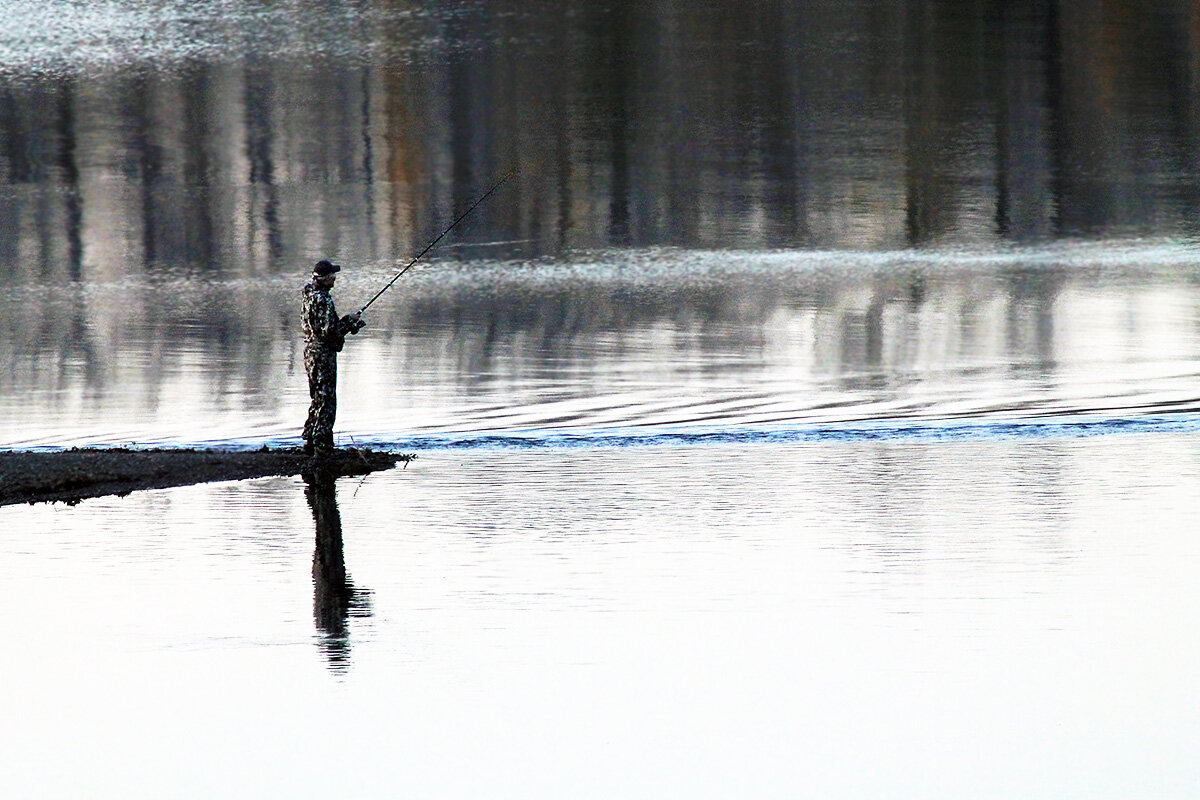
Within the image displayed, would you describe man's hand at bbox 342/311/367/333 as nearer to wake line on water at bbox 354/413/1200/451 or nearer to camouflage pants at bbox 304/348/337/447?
camouflage pants at bbox 304/348/337/447

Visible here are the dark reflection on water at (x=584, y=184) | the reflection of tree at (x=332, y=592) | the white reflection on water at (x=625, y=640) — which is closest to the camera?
the white reflection on water at (x=625, y=640)

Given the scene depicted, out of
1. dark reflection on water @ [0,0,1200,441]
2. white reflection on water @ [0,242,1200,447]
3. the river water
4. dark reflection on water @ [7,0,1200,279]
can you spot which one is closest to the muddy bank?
the river water

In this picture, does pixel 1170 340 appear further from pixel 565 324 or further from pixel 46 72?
pixel 46 72

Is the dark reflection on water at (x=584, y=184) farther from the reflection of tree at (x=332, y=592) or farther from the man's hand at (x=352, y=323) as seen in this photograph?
the reflection of tree at (x=332, y=592)

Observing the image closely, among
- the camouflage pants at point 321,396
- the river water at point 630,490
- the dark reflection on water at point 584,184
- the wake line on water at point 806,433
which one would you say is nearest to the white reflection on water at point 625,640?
the river water at point 630,490

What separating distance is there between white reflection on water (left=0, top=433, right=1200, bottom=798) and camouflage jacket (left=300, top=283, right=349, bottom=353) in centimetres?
144

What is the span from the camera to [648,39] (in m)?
78.8

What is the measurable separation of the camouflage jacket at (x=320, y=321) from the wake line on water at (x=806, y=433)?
1.50m

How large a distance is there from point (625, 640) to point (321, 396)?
6201 millimetres

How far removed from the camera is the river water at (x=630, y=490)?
8320 millimetres

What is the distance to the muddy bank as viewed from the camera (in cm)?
1428

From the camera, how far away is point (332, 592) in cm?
1095

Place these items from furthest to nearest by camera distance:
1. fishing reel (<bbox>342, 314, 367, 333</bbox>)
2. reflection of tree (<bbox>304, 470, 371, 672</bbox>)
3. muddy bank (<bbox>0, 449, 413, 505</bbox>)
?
1. fishing reel (<bbox>342, 314, 367, 333</bbox>)
2. muddy bank (<bbox>0, 449, 413, 505</bbox>)
3. reflection of tree (<bbox>304, 470, 371, 672</bbox>)

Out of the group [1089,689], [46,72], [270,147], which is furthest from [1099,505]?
[46,72]
